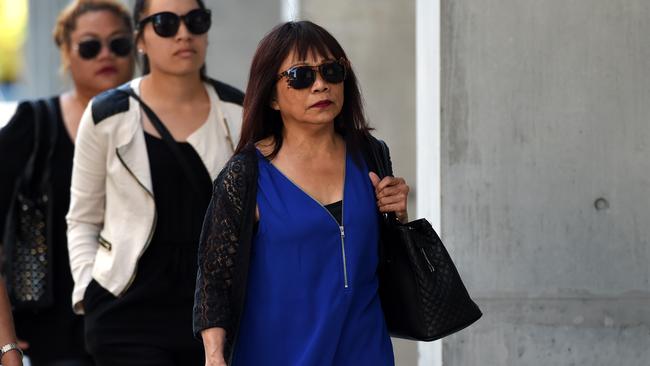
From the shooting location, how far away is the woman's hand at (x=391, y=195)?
13.8ft

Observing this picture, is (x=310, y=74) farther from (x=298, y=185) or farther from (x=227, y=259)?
(x=227, y=259)

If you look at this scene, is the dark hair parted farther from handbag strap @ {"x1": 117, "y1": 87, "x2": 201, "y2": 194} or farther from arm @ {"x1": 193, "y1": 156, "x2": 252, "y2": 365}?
handbag strap @ {"x1": 117, "y1": 87, "x2": 201, "y2": 194}

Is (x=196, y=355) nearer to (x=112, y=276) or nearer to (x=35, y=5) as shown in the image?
(x=112, y=276)

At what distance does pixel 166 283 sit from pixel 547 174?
153cm

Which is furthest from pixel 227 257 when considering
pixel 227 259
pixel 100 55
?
pixel 100 55

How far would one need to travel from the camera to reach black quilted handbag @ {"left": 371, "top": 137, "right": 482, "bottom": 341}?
4230 millimetres

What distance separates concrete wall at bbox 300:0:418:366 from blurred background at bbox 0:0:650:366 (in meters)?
4.27

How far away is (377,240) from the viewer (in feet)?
14.0

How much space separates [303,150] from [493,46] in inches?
55.3

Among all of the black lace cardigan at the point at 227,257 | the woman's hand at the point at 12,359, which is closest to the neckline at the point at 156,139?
the black lace cardigan at the point at 227,257

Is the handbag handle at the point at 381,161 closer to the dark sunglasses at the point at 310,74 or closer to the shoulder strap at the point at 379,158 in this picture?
the shoulder strap at the point at 379,158

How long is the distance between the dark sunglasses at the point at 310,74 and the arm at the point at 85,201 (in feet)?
4.22

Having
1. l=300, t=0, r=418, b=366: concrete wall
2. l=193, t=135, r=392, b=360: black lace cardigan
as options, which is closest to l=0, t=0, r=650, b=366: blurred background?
l=193, t=135, r=392, b=360: black lace cardigan

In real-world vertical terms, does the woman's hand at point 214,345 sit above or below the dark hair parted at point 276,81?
below
